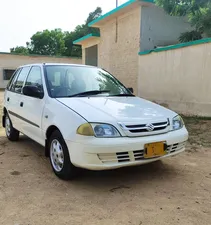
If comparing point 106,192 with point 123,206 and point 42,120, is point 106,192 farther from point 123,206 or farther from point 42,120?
point 42,120

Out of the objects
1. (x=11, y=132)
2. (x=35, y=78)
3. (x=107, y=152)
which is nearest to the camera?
(x=107, y=152)

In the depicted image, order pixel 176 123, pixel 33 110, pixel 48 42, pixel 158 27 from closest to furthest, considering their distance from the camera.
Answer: pixel 176 123
pixel 33 110
pixel 158 27
pixel 48 42

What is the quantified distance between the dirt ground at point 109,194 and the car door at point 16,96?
87 cm

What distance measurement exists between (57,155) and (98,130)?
0.86 meters

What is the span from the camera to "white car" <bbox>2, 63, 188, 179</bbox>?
311 cm

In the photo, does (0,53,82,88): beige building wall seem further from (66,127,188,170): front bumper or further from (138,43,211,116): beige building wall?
(66,127,188,170): front bumper

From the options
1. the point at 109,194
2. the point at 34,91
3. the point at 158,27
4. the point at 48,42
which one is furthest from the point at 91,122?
the point at 48,42

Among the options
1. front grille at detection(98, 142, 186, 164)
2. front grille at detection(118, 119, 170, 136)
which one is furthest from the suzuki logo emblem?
front grille at detection(98, 142, 186, 164)

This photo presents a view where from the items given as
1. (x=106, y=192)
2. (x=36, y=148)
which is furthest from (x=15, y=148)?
(x=106, y=192)

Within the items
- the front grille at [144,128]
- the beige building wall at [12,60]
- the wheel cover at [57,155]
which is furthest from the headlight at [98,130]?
the beige building wall at [12,60]

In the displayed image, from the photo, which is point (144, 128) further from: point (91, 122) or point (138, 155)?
point (91, 122)

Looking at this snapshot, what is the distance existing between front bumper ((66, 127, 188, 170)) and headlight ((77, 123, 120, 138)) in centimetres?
6

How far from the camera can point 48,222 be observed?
255 cm

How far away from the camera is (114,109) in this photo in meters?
3.53
